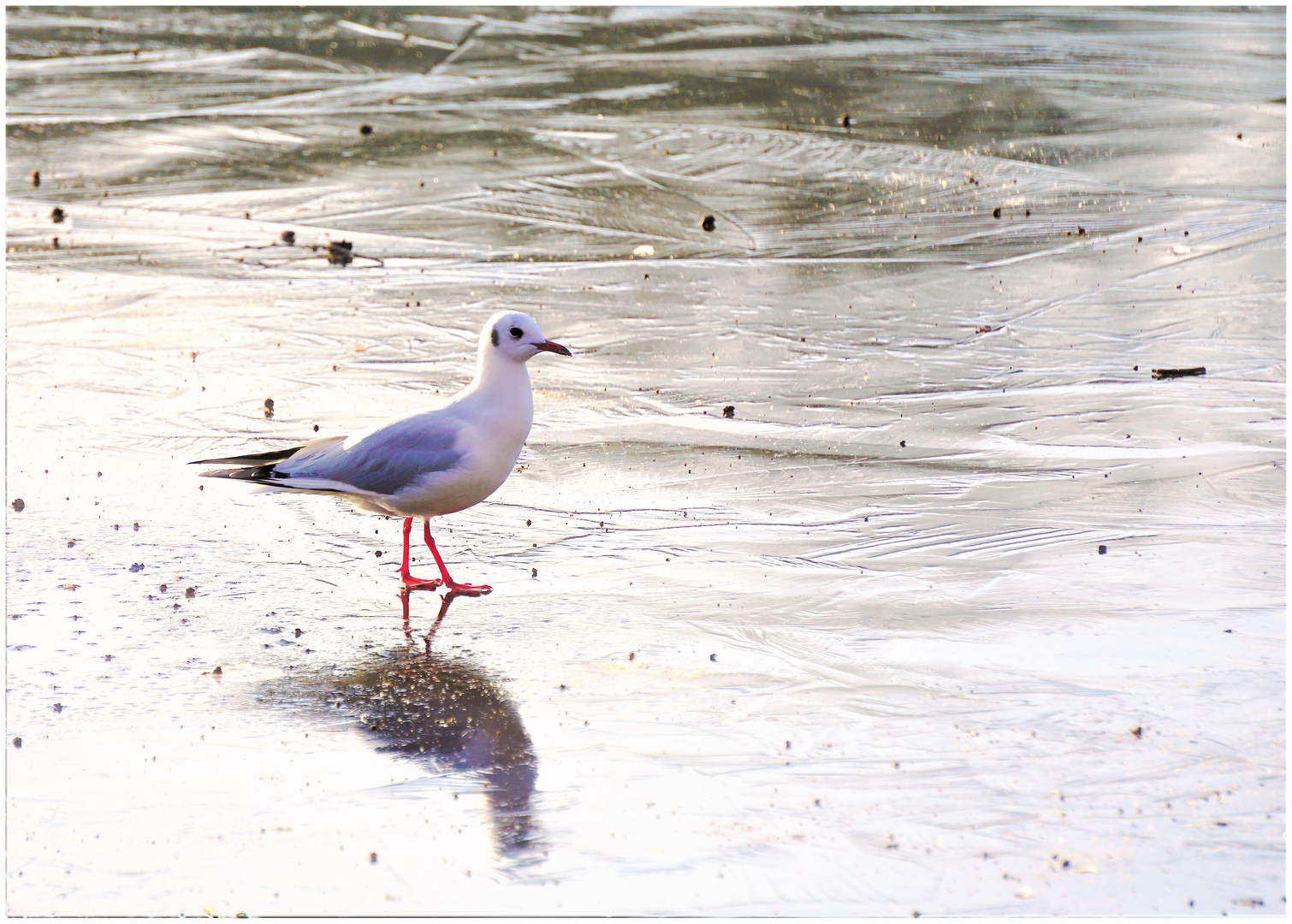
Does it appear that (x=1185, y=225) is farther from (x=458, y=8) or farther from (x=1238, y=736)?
(x=458, y=8)

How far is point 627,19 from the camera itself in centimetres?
1869

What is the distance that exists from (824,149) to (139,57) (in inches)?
364

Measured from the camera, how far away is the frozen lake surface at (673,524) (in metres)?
3.66

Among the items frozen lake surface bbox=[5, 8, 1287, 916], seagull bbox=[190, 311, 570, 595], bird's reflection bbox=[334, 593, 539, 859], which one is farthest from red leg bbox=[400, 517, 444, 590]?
bird's reflection bbox=[334, 593, 539, 859]

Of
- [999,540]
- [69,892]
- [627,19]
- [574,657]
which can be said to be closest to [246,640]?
[574,657]

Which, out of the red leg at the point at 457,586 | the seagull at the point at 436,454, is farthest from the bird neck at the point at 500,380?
the red leg at the point at 457,586

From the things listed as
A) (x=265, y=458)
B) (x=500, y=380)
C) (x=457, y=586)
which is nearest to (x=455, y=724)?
(x=457, y=586)

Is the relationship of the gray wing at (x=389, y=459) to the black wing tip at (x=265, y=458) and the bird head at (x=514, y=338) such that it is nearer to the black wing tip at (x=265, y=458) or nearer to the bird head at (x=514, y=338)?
the black wing tip at (x=265, y=458)

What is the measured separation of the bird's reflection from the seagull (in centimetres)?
64

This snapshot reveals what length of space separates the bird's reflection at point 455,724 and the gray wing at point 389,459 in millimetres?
674

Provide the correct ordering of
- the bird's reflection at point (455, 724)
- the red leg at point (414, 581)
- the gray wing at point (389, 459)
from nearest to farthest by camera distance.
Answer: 1. the bird's reflection at point (455, 724)
2. the gray wing at point (389, 459)
3. the red leg at point (414, 581)

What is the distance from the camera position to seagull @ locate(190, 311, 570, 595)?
5.22 meters

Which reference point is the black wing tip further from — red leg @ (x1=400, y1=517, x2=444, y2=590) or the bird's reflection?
Result: the bird's reflection

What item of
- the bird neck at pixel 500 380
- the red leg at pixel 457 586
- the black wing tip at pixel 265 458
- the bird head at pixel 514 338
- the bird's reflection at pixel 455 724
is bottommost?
the bird's reflection at pixel 455 724
